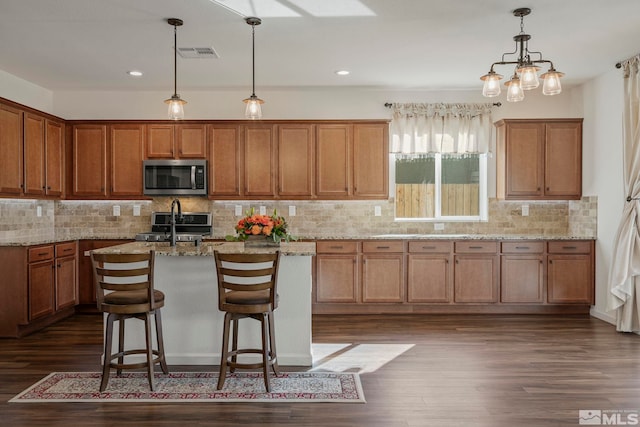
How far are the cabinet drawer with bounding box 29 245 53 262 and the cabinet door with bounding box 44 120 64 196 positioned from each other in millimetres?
848

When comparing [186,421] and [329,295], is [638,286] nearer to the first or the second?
[329,295]

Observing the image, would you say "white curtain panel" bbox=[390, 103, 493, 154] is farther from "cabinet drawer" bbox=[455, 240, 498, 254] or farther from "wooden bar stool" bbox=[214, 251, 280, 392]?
"wooden bar stool" bbox=[214, 251, 280, 392]

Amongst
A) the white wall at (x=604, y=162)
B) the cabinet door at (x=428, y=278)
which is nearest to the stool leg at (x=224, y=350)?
the cabinet door at (x=428, y=278)

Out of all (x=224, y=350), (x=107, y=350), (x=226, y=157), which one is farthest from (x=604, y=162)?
(x=107, y=350)

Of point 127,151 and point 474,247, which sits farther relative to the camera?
point 127,151

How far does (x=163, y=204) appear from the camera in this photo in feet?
21.6

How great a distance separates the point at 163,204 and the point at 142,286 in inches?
131

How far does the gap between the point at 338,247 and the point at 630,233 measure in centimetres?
307

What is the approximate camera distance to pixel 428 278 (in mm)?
5984

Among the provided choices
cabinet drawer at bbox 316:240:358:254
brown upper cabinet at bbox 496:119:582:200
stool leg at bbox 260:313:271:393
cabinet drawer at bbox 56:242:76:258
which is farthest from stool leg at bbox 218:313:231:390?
brown upper cabinet at bbox 496:119:582:200

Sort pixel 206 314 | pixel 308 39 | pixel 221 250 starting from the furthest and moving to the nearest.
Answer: pixel 308 39
pixel 206 314
pixel 221 250

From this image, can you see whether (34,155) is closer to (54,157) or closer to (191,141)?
(54,157)

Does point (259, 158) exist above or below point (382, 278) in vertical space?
above

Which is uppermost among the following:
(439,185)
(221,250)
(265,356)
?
(439,185)
